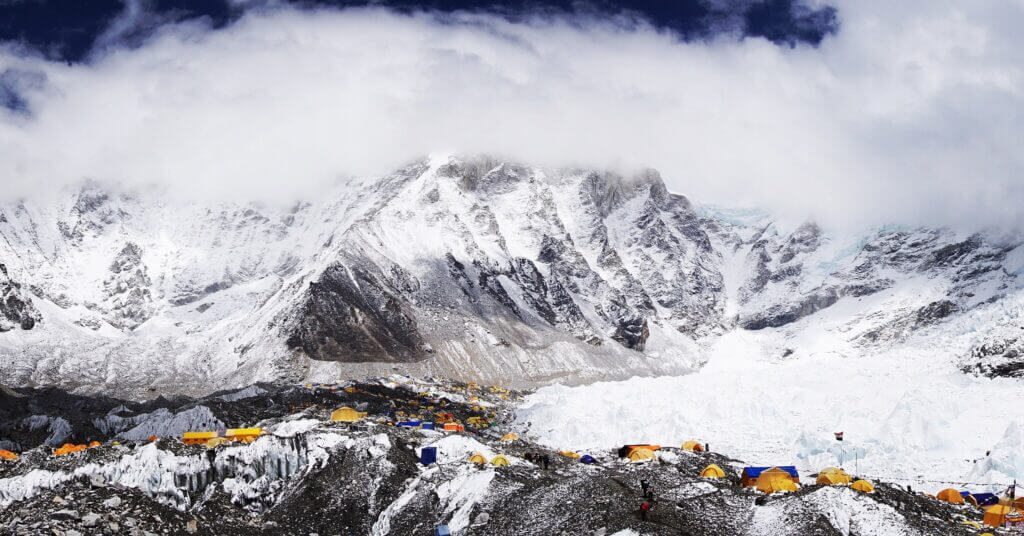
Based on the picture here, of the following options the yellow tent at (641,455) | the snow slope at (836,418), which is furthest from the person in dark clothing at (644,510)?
the snow slope at (836,418)

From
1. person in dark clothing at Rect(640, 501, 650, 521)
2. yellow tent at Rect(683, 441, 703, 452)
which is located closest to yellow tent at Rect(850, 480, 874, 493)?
person in dark clothing at Rect(640, 501, 650, 521)

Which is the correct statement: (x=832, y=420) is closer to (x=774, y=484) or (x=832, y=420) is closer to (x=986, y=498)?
(x=986, y=498)

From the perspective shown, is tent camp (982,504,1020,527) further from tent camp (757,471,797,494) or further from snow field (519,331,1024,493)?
snow field (519,331,1024,493)

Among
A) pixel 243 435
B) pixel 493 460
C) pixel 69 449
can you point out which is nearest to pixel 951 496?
pixel 493 460

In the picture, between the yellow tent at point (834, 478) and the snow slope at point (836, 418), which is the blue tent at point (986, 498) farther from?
the yellow tent at point (834, 478)

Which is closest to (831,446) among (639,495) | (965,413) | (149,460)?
(965,413)

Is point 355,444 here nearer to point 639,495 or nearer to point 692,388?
point 639,495
